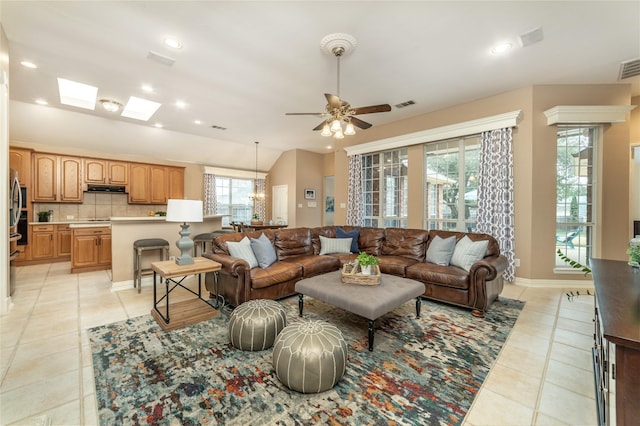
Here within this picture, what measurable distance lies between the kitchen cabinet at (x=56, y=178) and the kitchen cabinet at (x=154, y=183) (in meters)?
1.04

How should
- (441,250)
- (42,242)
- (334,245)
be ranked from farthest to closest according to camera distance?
(42,242)
(334,245)
(441,250)

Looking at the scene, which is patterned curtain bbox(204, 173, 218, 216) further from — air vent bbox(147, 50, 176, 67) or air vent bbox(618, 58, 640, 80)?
air vent bbox(618, 58, 640, 80)

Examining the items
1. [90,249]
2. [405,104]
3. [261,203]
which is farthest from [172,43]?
[261,203]

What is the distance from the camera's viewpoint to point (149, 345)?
7.66 feet

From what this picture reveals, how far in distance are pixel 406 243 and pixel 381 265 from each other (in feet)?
2.32

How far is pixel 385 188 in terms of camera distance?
6055 mm

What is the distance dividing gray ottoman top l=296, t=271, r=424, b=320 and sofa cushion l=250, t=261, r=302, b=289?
1.75ft

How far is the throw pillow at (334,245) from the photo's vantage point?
14.8 feet

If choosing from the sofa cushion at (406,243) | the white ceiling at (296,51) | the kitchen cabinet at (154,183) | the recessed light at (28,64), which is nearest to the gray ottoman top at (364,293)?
the sofa cushion at (406,243)

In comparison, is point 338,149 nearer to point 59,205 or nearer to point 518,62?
point 518,62

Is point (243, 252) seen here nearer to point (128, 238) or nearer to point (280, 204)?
point (128, 238)

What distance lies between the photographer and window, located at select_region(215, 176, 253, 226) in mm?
8820

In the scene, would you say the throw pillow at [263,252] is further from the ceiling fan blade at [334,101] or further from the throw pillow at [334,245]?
the ceiling fan blade at [334,101]

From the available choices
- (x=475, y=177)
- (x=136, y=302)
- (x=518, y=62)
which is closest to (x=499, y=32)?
(x=518, y=62)
